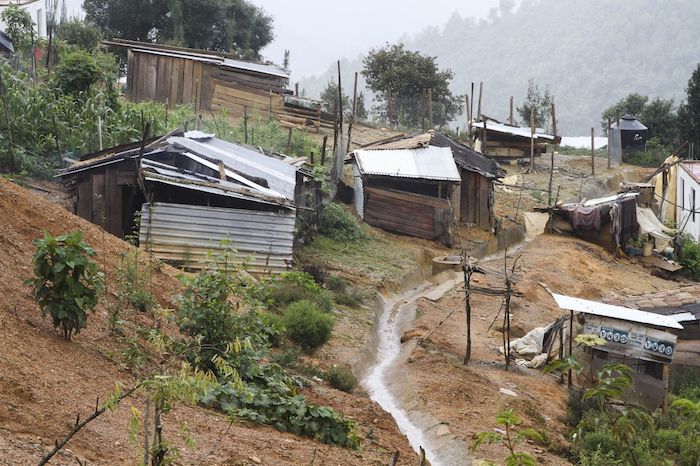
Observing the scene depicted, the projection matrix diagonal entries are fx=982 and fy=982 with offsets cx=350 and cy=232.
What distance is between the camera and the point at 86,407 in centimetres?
907

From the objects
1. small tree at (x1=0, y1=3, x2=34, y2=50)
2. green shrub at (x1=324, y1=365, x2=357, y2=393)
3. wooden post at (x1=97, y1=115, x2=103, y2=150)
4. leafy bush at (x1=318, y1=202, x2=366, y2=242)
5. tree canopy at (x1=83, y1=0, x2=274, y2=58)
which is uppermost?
tree canopy at (x1=83, y1=0, x2=274, y2=58)

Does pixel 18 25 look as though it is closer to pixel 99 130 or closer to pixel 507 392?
pixel 99 130

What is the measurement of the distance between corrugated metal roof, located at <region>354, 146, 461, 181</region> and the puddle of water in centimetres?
615

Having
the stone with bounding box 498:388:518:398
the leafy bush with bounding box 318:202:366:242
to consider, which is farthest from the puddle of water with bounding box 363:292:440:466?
the leafy bush with bounding box 318:202:366:242

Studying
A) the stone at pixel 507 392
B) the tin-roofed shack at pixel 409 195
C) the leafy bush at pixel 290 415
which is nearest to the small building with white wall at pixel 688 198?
the tin-roofed shack at pixel 409 195

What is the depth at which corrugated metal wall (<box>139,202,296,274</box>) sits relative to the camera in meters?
18.9

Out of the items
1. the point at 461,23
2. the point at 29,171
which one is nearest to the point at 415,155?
the point at 29,171

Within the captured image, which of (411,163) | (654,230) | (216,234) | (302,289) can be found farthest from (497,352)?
(654,230)

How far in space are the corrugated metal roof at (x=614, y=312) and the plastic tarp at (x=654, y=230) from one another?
16684 mm

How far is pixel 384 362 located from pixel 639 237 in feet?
57.9

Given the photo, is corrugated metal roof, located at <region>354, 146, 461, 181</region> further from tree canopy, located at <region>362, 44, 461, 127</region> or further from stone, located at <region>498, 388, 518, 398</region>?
tree canopy, located at <region>362, 44, 461, 127</region>

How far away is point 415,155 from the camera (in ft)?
100

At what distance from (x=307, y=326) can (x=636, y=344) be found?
5417mm

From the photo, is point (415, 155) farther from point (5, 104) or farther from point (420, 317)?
point (5, 104)
